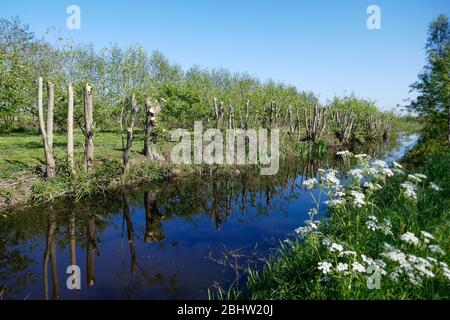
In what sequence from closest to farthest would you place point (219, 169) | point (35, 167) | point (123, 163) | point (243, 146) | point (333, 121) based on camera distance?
point (35, 167) → point (123, 163) → point (219, 169) → point (243, 146) → point (333, 121)

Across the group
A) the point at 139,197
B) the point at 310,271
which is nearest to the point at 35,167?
the point at 139,197

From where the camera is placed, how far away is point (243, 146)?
2722 cm

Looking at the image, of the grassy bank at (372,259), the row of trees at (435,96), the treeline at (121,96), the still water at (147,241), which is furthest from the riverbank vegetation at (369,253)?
the treeline at (121,96)

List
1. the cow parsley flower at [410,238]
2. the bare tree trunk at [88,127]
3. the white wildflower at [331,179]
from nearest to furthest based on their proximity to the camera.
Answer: the cow parsley flower at [410,238], the white wildflower at [331,179], the bare tree trunk at [88,127]

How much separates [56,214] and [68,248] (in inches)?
125

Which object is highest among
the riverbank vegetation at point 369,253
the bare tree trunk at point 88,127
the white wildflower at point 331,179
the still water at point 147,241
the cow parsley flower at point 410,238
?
the bare tree trunk at point 88,127

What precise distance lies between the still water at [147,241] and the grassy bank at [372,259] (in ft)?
5.33

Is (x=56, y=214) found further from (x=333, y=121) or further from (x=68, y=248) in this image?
(x=333, y=121)

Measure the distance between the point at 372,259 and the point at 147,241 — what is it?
7.65 metres

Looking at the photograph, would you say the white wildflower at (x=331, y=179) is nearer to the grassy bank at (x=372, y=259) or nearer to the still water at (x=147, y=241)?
the grassy bank at (x=372, y=259)

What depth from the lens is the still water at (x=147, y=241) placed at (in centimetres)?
798

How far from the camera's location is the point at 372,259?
210 inches

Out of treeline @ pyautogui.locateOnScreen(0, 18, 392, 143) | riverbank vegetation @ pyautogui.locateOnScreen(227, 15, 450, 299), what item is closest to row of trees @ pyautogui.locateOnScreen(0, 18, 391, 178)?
treeline @ pyautogui.locateOnScreen(0, 18, 392, 143)
